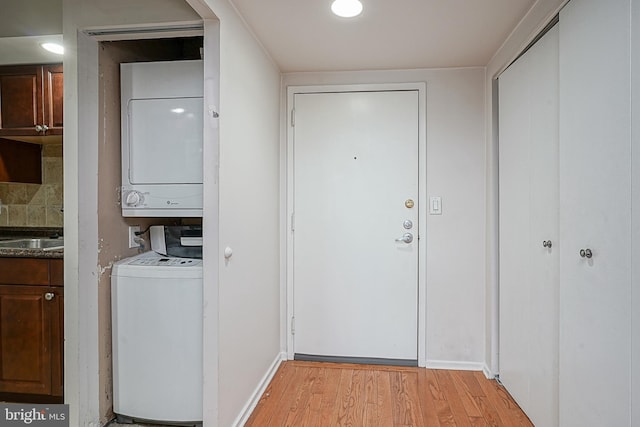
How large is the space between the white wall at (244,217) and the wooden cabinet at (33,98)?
1.28 m

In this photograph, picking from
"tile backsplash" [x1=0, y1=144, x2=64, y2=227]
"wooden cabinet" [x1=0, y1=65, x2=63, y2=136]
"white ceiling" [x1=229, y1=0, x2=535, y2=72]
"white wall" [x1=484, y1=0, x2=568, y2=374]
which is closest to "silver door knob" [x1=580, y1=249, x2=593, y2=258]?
"white wall" [x1=484, y1=0, x2=568, y2=374]

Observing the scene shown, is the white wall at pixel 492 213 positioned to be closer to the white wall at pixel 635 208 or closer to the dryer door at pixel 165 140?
the white wall at pixel 635 208

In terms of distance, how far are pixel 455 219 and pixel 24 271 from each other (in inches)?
105

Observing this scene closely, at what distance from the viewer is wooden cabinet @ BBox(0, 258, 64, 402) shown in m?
2.00

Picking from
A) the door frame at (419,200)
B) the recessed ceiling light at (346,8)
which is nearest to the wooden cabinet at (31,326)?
the door frame at (419,200)

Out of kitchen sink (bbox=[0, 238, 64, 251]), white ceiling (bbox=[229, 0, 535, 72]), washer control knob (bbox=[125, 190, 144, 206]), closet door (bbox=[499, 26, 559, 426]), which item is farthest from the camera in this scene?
kitchen sink (bbox=[0, 238, 64, 251])

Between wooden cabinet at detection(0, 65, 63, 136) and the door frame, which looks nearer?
wooden cabinet at detection(0, 65, 63, 136)

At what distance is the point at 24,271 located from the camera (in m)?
2.00

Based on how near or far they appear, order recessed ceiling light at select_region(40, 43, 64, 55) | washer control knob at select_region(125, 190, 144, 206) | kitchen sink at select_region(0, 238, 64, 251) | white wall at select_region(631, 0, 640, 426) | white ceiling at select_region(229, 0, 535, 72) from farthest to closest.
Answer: kitchen sink at select_region(0, 238, 64, 251)
recessed ceiling light at select_region(40, 43, 64, 55)
washer control knob at select_region(125, 190, 144, 206)
white ceiling at select_region(229, 0, 535, 72)
white wall at select_region(631, 0, 640, 426)

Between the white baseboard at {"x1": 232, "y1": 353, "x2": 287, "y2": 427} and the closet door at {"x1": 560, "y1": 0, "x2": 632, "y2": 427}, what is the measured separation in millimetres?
1482

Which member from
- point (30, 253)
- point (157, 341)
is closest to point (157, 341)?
point (157, 341)

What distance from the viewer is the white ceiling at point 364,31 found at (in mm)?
1788

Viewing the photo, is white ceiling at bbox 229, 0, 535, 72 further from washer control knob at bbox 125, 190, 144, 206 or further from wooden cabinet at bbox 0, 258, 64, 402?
wooden cabinet at bbox 0, 258, 64, 402

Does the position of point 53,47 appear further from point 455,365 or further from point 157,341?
point 455,365
